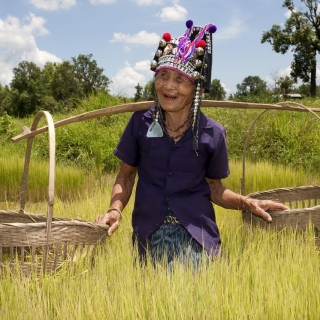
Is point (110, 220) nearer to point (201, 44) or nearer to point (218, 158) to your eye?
point (218, 158)

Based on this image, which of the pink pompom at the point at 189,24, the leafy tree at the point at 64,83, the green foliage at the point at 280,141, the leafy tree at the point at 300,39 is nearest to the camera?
the pink pompom at the point at 189,24

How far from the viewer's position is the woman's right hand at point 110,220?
1.94 meters

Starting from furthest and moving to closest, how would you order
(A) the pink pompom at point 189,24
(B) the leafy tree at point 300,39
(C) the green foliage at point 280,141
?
(B) the leafy tree at point 300,39
(C) the green foliage at point 280,141
(A) the pink pompom at point 189,24

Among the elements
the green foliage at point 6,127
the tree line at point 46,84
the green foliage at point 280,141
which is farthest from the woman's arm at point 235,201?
the tree line at point 46,84

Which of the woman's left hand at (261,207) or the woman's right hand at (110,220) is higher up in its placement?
the woman's left hand at (261,207)

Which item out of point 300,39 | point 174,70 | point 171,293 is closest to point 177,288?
point 171,293

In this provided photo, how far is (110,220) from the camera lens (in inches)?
A: 78.3

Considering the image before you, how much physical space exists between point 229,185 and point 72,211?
1618 millimetres

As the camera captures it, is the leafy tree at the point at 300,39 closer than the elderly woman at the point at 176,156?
No

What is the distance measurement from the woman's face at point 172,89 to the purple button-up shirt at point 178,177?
0.14 metres

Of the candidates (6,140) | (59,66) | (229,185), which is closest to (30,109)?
(59,66)

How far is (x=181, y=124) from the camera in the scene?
6.80 ft

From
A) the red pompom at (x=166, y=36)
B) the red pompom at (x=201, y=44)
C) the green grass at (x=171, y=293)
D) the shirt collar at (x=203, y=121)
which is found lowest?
the green grass at (x=171, y=293)

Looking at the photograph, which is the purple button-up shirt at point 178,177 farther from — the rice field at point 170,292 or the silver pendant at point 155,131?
the rice field at point 170,292
